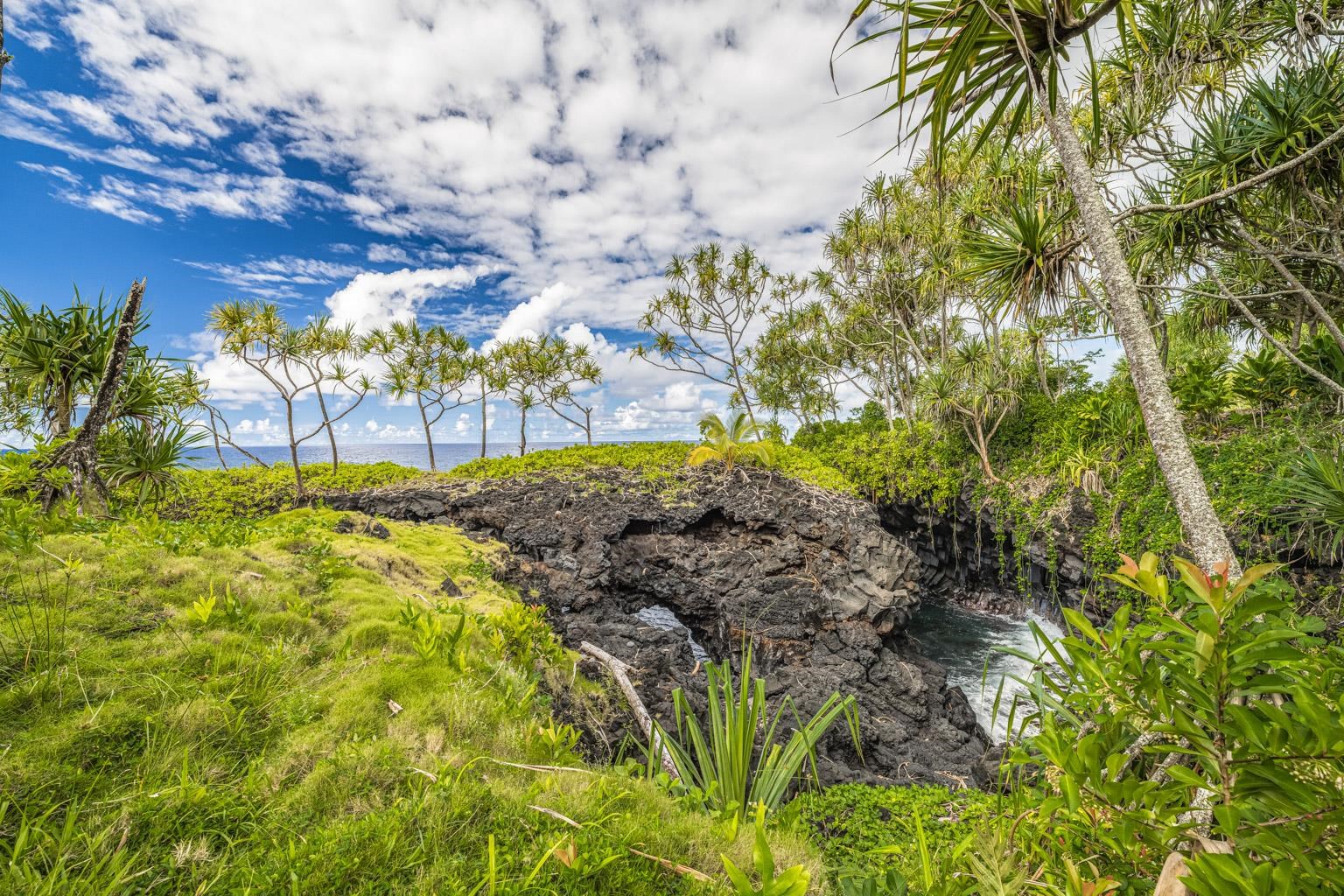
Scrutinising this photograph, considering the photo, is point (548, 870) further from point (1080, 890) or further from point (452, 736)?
point (1080, 890)

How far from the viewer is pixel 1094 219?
3422 mm

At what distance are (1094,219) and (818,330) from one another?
592 inches

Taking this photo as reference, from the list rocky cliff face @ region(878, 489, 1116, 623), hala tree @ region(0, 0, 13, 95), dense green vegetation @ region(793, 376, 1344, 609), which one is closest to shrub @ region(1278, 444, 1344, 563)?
dense green vegetation @ region(793, 376, 1344, 609)

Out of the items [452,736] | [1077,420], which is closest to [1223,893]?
[452,736]

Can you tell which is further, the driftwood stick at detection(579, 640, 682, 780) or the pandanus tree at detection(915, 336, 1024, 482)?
the pandanus tree at detection(915, 336, 1024, 482)

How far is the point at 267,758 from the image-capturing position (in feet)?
5.77

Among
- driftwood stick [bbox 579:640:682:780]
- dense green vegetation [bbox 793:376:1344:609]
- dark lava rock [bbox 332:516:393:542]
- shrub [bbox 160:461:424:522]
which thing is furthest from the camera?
shrub [bbox 160:461:424:522]

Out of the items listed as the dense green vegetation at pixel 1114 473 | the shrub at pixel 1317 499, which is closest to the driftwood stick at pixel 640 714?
the dense green vegetation at pixel 1114 473

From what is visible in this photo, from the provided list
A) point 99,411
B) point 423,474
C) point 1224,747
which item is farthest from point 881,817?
point 423,474

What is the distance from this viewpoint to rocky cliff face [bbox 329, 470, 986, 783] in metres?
5.59

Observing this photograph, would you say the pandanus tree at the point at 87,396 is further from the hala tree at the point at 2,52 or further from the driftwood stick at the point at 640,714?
the driftwood stick at the point at 640,714

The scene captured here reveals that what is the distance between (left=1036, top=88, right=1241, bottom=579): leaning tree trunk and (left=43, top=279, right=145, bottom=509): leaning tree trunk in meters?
5.91

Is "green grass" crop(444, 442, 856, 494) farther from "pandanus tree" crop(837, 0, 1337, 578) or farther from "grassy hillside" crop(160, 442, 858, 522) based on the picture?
"pandanus tree" crop(837, 0, 1337, 578)

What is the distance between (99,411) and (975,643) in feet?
42.6
